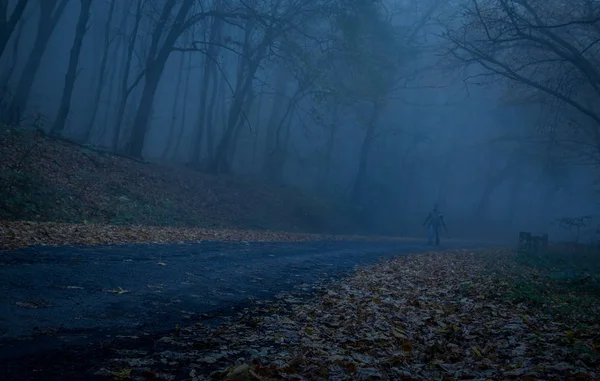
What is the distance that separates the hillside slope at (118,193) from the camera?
13.7 meters

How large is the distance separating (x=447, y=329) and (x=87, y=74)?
56.2m

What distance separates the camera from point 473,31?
45.9ft

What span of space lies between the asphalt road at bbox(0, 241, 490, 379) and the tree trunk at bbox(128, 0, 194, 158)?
13074 mm

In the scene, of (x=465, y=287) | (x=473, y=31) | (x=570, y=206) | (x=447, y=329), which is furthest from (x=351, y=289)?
(x=570, y=206)

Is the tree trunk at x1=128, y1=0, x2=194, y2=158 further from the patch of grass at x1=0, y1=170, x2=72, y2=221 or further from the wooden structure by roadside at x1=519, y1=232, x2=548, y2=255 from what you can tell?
the wooden structure by roadside at x1=519, y1=232, x2=548, y2=255

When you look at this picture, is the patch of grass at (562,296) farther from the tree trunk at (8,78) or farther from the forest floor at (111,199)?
the tree trunk at (8,78)

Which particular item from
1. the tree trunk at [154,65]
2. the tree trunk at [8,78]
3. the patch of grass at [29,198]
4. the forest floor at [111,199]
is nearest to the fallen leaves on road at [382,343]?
the forest floor at [111,199]

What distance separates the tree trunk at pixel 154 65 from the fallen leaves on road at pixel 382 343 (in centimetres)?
1669

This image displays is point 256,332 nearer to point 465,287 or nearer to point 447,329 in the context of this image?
point 447,329

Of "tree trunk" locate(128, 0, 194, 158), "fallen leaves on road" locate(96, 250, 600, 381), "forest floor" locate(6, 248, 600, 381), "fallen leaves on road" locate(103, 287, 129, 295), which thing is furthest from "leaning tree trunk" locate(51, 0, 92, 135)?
"fallen leaves on road" locate(96, 250, 600, 381)

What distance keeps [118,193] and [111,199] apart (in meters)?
0.92

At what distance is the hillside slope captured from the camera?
1366cm

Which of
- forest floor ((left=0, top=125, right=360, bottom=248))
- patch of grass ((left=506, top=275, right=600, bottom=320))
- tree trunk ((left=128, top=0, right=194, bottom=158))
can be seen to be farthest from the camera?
tree trunk ((left=128, top=0, right=194, bottom=158))

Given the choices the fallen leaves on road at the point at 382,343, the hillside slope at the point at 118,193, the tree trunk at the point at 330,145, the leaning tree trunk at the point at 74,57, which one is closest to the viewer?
the fallen leaves on road at the point at 382,343
